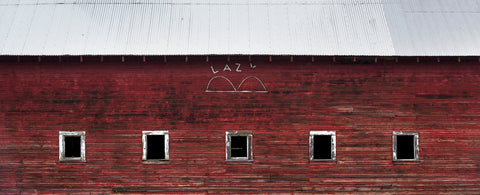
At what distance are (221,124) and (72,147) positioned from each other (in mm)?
4834

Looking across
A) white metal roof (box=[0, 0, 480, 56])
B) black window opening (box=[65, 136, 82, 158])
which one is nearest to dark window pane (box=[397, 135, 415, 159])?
white metal roof (box=[0, 0, 480, 56])

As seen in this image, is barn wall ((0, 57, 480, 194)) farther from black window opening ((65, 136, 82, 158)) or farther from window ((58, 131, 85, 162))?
black window opening ((65, 136, 82, 158))

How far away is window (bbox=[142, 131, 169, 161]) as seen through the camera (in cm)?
1377

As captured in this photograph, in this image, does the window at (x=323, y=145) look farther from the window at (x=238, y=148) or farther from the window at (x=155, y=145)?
the window at (x=155, y=145)

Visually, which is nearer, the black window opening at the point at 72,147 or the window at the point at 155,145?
the window at the point at 155,145

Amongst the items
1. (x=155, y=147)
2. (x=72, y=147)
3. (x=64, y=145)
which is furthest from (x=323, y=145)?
(x=64, y=145)

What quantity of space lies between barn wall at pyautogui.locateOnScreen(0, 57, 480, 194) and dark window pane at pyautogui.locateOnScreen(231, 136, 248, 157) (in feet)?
3.61

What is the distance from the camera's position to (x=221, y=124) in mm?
13844

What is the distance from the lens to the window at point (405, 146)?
45.8ft

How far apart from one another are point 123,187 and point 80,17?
18.7 feet

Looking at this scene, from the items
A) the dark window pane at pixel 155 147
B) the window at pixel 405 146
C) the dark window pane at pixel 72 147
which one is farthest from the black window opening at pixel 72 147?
the window at pixel 405 146

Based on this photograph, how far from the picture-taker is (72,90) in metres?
13.9

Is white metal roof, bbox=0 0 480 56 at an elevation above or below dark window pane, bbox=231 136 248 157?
above

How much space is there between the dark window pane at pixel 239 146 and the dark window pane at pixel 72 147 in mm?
4900
